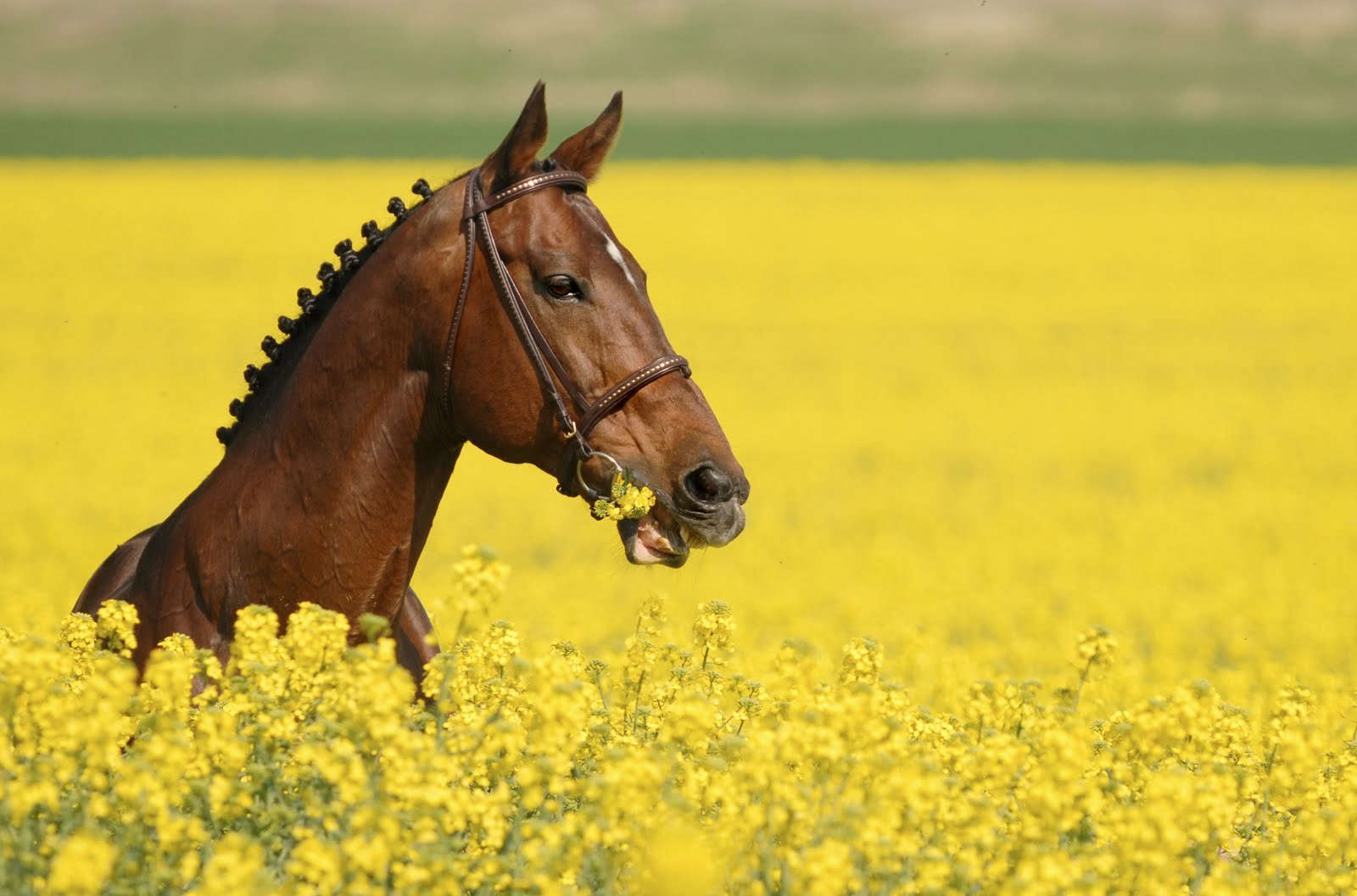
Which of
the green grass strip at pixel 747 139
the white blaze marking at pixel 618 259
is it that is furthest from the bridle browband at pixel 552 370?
the green grass strip at pixel 747 139

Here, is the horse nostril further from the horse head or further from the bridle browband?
the bridle browband

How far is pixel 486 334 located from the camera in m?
4.22

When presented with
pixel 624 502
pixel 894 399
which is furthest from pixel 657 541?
pixel 894 399

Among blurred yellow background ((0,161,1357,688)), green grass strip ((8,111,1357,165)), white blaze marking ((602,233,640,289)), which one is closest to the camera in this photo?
white blaze marking ((602,233,640,289))

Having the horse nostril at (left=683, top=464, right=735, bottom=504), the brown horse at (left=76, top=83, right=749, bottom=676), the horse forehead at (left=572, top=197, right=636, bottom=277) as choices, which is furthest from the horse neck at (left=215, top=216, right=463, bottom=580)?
the horse nostril at (left=683, top=464, right=735, bottom=504)

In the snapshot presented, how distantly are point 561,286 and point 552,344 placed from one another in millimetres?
152

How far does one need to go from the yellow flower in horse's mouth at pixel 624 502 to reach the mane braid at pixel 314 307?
99 cm

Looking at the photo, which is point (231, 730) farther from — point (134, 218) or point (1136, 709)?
point (134, 218)

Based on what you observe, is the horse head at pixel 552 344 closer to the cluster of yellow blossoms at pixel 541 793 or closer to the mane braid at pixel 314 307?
the mane braid at pixel 314 307

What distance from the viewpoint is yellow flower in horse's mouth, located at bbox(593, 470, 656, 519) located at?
3.96 metres

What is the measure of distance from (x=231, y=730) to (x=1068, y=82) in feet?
244

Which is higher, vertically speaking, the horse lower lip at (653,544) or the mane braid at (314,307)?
the mane braid at (314,307)

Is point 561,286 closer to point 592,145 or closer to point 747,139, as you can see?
point 592,145

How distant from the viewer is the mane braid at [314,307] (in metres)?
4.51
